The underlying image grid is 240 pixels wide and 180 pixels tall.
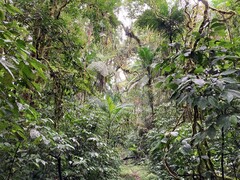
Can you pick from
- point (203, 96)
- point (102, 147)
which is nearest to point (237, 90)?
point (203, 96)

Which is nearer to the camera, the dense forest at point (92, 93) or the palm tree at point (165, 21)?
the dense forest at point (92, 93)

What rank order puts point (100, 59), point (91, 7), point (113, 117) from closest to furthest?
point (91, 7) < point (113, 117) < point (100, 59)

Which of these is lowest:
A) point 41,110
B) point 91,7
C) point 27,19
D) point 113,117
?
point 113,117

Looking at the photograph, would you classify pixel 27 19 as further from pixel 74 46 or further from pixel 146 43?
pixel 146 43

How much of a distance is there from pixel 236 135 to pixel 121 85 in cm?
1018

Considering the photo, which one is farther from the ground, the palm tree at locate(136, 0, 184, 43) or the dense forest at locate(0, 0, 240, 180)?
the palm tree at locate(136, 0, 184, 43)

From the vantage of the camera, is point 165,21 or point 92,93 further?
point 165,21

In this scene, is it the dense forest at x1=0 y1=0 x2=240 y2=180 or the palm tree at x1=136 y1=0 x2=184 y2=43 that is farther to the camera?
the palm tree at x1=136 y1=0 x2=184 y2=43

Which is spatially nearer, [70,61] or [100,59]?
[70,61]

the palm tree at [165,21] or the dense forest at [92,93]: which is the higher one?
the palm tree at [165,21]

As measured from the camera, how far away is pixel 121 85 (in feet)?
38.2

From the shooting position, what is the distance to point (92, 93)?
2.83m

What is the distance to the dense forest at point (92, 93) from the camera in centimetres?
104

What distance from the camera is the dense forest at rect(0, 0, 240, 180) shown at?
41.1 inches
